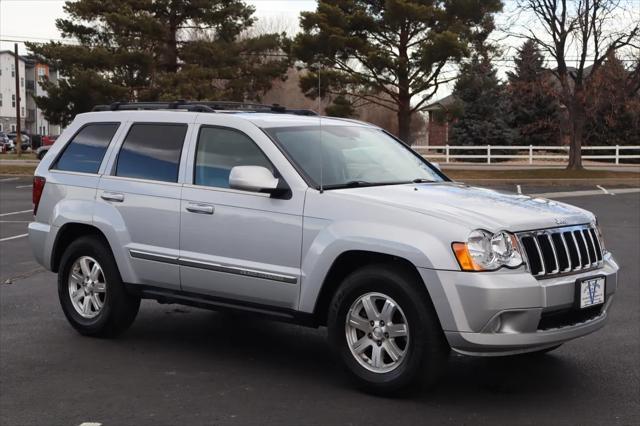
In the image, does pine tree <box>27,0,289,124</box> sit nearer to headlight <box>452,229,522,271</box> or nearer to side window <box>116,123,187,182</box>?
side window <box>116,123,187,182</box>

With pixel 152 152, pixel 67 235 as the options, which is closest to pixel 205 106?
pixel 152 152

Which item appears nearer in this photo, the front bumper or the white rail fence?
the front bumper

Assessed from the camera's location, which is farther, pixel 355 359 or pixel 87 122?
pixel 87 122

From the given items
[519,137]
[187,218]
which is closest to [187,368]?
[187,218]

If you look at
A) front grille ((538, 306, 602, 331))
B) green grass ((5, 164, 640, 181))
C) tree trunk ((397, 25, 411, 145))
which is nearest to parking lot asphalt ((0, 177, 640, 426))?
front grille ((538, 306, 602, 331))

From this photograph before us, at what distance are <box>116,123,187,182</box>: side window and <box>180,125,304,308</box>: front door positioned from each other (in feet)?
0.71

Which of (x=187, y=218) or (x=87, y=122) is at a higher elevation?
(x=87, y=122)

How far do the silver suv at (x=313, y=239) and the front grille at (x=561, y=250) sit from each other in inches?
0.5

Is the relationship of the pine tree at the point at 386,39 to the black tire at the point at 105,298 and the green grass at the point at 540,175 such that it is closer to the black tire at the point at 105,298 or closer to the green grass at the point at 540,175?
the green grass at the point at 540,175

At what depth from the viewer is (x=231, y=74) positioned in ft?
140

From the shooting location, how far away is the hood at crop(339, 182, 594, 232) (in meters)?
5.16

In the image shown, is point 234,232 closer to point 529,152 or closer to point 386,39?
point 386,39

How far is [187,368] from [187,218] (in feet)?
3.47

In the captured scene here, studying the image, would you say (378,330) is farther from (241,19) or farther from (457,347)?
(241,19)
